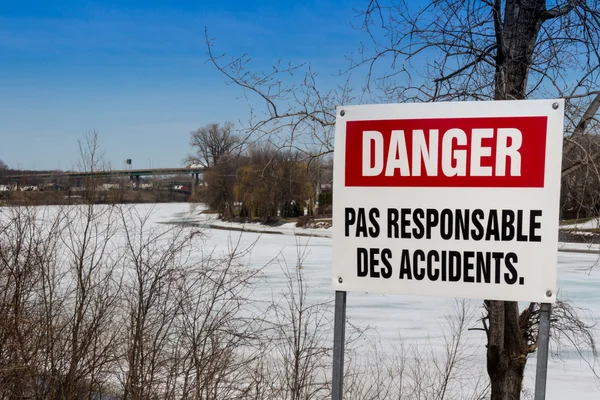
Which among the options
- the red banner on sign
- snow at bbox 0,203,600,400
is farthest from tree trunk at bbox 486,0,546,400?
the red banner on sign

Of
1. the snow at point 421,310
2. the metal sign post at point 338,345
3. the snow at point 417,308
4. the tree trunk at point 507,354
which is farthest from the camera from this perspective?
the snow at point 421,310

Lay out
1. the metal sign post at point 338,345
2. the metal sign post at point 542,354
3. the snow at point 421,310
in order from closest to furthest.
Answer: the metal sign post at point 542,354, the metal sign post at point 338,345, the snow at point 421,310

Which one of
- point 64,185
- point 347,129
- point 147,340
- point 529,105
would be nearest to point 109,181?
point 64,185

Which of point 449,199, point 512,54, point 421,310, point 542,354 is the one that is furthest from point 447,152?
point 421,310

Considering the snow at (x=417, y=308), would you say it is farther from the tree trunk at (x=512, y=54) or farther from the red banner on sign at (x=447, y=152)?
the red banner on sign at (x=447, y=152)

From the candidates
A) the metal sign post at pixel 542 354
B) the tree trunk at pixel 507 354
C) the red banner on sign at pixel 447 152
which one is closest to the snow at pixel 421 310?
the tree trunk at pixel 507 354

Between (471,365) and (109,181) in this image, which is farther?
(471,365)

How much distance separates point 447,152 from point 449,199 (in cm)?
16

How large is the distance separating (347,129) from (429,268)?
0.55m

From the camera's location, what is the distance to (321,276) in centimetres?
1809

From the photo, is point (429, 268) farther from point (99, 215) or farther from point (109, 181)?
point (109, 181)

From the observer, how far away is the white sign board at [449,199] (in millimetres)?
1906

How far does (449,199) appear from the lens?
1971mm

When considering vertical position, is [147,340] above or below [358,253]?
below
